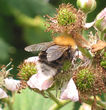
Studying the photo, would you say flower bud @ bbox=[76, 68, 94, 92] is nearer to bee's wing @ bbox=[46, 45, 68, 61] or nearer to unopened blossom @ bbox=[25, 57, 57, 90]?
unopened blossom @ bbox=[25, 57, 57, 90]

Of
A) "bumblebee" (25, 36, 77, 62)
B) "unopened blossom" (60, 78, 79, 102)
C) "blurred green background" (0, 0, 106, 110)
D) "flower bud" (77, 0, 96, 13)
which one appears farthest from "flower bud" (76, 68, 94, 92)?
"blurred green background" (0, 0, 106, 110)

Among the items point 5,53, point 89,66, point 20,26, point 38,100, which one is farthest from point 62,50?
point 20,26

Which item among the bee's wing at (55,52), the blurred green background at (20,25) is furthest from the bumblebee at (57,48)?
the blurred green background at (20,25)

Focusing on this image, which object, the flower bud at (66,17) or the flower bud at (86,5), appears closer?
the flower bud at (66,17)

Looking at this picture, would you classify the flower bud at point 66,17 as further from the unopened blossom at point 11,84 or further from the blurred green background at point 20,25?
the blurred green background at point 20,25

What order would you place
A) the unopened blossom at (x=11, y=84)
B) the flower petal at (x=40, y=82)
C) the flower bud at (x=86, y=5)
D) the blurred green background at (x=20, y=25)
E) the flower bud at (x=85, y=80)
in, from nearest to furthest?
the flower petal at (x=40, y=82), the flower bud at (x=85, y=80), the flower bud at (x=86, y=5), the unopened blossom at (x=11, y=84), the blurred green background at (x=20, y=25)

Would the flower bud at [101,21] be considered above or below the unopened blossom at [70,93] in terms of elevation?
above

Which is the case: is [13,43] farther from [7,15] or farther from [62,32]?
[62,32]
